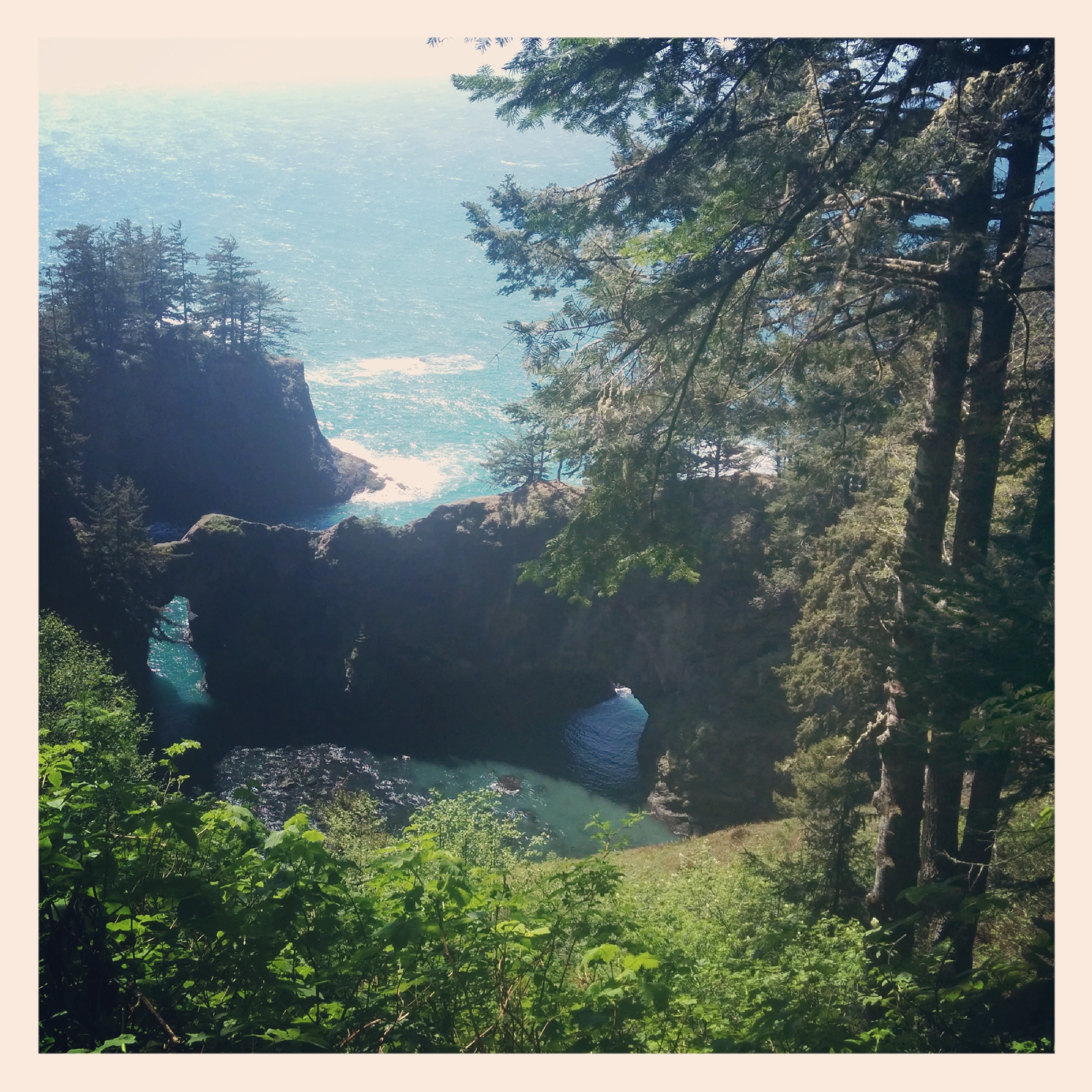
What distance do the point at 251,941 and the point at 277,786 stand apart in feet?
68.4

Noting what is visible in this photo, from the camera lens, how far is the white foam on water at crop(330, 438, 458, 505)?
29.3 metres

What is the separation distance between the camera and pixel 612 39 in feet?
16.2

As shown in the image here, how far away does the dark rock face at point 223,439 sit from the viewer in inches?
1007

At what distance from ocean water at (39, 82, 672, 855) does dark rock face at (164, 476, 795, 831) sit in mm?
1047

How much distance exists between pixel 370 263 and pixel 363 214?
138 inches

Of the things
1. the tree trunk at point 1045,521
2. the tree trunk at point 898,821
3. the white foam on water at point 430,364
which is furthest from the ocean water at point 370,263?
the tree trunk at point 898,821

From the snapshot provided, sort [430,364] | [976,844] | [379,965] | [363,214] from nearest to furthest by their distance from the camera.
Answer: [379,965] → [976,844] → [363,214] → [430,364]

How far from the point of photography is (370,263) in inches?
824

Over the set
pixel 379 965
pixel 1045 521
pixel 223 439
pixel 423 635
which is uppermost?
pixel 223 439

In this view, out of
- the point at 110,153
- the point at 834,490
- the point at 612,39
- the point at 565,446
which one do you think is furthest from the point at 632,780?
the point at 612,39

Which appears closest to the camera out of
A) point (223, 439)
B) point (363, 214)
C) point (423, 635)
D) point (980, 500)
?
point (980, 500)

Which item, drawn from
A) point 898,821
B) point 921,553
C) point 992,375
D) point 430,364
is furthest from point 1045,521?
point 430,364

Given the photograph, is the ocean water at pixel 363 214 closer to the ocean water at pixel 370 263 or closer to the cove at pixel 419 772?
the ocean water at pixel 370 263

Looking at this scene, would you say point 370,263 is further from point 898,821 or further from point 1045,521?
point 1045,521
